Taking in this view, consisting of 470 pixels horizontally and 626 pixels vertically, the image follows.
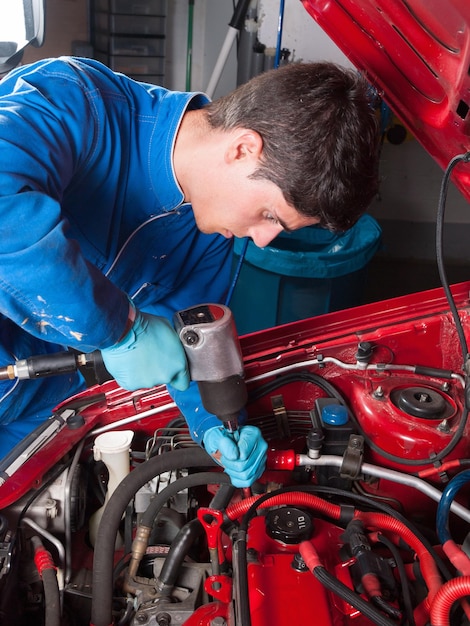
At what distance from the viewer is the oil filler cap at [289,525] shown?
1053 mm

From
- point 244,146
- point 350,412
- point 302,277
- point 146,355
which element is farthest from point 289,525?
point 302,277

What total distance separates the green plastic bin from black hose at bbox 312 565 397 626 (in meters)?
1.63

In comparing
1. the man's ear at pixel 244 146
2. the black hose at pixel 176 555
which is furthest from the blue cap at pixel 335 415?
the man's ear at pixel 244 146

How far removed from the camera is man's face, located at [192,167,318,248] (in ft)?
3.46

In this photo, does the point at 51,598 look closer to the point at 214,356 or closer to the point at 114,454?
the point at 114,454

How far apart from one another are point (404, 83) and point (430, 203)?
3.20 m

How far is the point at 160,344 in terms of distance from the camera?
1043mm

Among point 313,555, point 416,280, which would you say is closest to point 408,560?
point 313,555

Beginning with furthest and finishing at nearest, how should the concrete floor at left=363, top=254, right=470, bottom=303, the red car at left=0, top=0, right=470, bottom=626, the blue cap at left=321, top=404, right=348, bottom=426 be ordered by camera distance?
the concrete floor at left=363, top=254, right=470, bottom=303, the blue cap at left=321, top=404, right=348, bottom=426, the red car at left=0, top=0, right=470, bottom=626

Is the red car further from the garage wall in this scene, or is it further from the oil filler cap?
the garage wall

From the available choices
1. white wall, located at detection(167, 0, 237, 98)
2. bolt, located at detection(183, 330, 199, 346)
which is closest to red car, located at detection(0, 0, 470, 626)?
bolt, located at detection(183, 330, 199, 346)

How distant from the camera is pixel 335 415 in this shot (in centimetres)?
121

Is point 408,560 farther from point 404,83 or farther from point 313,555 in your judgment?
point 404,83

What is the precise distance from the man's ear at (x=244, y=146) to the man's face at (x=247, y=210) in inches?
1.5
